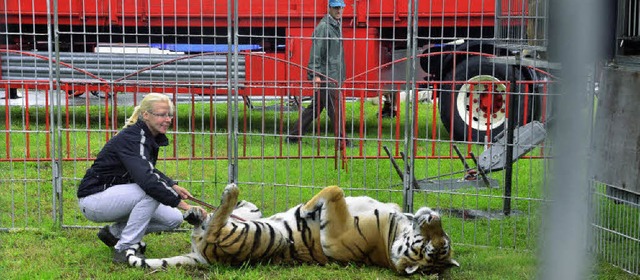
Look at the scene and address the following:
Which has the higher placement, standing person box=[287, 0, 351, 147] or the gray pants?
standing person box=[287, 0, 351, 147]

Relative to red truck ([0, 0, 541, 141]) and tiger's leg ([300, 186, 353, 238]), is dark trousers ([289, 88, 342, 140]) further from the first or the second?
tiger's leg ([300, 186, 353, 238])

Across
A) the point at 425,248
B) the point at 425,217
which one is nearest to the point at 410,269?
the point at 425,248

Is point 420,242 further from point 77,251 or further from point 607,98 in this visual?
point 77,251

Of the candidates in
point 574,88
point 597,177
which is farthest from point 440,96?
point 574,88

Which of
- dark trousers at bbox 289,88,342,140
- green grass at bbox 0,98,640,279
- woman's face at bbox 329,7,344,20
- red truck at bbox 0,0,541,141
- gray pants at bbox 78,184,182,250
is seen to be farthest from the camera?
woman's face at bbox 329,7,344,20

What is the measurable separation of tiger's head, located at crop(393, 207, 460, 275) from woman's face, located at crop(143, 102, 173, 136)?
1.72 m

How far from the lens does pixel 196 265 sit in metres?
5.51

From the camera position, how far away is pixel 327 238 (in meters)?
5.59

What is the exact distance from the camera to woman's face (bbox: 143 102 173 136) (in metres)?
5.53

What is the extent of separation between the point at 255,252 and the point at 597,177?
7.09 ft

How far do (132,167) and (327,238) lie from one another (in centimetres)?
134

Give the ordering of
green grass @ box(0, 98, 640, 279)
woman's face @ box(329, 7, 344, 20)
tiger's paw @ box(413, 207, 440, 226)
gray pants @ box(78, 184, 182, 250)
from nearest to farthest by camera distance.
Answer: tiger's paw @ box(413, 207, 440, 226)
green grass @ box(0, 98, 640, 279)
gray pants @ box(78, 184, 182, 250)
woman's face @ box(329, 7, 344, 20)

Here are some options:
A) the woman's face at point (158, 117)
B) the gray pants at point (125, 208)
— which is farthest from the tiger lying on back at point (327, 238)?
the woman's face at point (158, 117)

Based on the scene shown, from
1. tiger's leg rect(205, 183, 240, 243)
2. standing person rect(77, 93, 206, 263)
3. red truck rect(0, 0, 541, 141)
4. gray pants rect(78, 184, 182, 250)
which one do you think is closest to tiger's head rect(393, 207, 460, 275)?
tiger's leg rect(205, 183, 240, 243)
